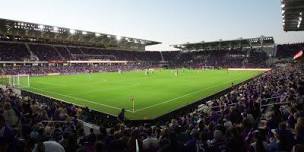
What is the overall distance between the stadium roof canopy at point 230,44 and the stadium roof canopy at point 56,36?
2696cm

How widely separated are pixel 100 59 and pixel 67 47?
40.4 ft

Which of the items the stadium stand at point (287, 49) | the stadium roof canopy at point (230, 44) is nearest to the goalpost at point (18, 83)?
the stadium roof canopy at point (230, 44)

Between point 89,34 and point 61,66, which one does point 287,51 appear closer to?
point 89,34

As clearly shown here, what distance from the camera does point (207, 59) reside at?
122250 millimetres

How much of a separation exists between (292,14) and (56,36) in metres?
79.0

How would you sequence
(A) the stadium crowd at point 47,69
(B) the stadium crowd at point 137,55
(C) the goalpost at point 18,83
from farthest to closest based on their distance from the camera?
(B) the stadium crowd at point 137,55
(A) the stadium crowd at point 47,69
(C) the goalpost at point 18,83

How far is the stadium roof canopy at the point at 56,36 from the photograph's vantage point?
7624cm

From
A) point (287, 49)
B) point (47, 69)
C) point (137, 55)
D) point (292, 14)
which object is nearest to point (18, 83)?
point (47, 69)

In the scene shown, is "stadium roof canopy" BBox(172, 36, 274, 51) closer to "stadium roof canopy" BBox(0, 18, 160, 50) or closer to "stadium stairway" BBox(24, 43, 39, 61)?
"stadium roof canopy" BBox(0, 18, 160, 50)

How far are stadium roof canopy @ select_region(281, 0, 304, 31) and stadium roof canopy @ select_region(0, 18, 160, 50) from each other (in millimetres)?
63800

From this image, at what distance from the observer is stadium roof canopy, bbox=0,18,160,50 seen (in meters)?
76.2

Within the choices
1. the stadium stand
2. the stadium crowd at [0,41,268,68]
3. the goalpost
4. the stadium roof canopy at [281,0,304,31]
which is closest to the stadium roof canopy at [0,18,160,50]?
the stadium crowd at [0,41,268,68]

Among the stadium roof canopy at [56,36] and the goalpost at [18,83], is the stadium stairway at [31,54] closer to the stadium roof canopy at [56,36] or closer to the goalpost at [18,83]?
the stadium roof canopy at [56,36]

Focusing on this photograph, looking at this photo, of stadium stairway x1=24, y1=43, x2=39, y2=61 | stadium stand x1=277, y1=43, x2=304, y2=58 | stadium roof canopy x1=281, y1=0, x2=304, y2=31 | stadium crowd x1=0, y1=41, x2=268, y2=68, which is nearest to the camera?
stadium roof canopy x1=281, y1=0, x2=304, y2=31
